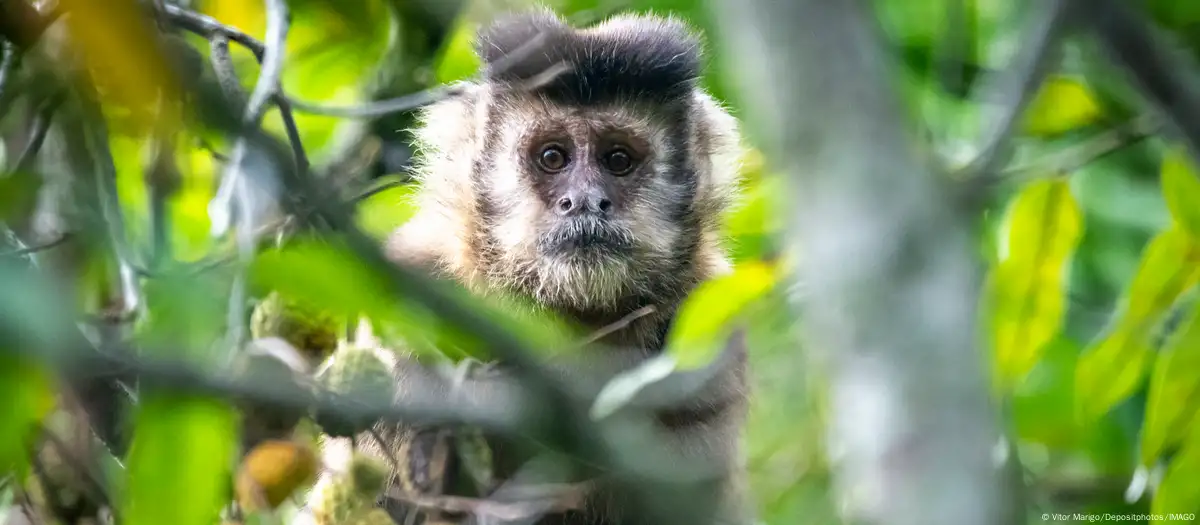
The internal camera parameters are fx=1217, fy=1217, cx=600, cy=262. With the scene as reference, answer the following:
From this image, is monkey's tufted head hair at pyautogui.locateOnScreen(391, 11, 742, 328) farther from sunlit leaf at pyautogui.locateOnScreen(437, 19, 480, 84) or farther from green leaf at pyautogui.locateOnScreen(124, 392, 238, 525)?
green leaf at pyautogui.locateOnScreen(124, 392, 238, 525)

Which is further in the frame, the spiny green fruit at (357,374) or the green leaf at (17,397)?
the spiny green fruit at (357,374)

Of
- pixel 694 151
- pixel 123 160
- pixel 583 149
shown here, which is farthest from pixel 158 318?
pixel 694 151

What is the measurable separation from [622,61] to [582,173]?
424mm

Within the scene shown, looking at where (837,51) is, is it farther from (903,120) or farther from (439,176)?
(439,176)

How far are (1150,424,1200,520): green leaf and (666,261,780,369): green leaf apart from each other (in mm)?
868

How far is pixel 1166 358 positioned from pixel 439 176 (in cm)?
242

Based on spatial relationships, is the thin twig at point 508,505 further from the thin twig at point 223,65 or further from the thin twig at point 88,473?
the thin twig at point 223,65

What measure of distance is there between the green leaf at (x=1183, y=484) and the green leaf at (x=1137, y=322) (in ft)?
0.53

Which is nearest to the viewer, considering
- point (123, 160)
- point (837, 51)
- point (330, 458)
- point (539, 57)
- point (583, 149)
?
point (837, 51)

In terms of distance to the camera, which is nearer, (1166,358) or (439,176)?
(1166,358)

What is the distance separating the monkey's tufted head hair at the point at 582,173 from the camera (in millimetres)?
3568

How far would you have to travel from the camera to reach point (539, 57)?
352 cm

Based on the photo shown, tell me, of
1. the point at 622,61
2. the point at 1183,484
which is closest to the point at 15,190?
the point at 1183,484

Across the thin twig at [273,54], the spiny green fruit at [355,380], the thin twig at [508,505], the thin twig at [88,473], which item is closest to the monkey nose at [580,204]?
the thin twig at [273,54]
